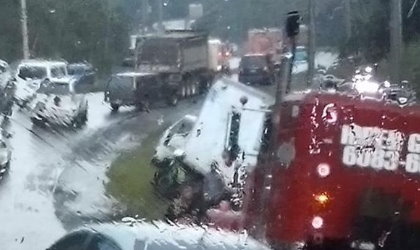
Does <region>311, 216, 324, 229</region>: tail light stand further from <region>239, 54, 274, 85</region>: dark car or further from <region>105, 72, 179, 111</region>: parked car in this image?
<region>105, 72, 179, 111</region>: parked car

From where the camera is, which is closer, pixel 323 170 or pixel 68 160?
pixel 323 170

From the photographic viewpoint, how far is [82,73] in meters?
7.41

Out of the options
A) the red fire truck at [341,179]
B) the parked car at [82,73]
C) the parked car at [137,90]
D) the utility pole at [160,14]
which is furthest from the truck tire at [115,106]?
the red fire truck at [341,179]

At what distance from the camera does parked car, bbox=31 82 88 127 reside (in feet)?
24.8

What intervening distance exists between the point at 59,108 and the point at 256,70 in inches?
53.6

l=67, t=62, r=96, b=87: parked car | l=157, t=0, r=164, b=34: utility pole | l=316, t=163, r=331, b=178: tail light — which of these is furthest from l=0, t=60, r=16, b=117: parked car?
l=316, t=163, r=331, b=178: tail light

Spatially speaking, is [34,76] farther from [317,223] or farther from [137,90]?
[317,223]

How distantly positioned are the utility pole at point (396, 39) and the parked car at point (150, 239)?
237 centimetres

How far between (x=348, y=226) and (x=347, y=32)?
6.15 ft

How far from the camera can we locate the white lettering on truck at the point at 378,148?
682 centimetres

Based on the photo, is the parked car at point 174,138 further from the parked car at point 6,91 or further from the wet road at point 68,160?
the parked car at point 6,91

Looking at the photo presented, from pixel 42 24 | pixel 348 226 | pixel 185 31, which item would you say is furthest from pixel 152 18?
pixel 348 226

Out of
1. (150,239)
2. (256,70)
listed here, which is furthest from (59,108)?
(150,239)

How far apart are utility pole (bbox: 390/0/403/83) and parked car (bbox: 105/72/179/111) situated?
157cm
